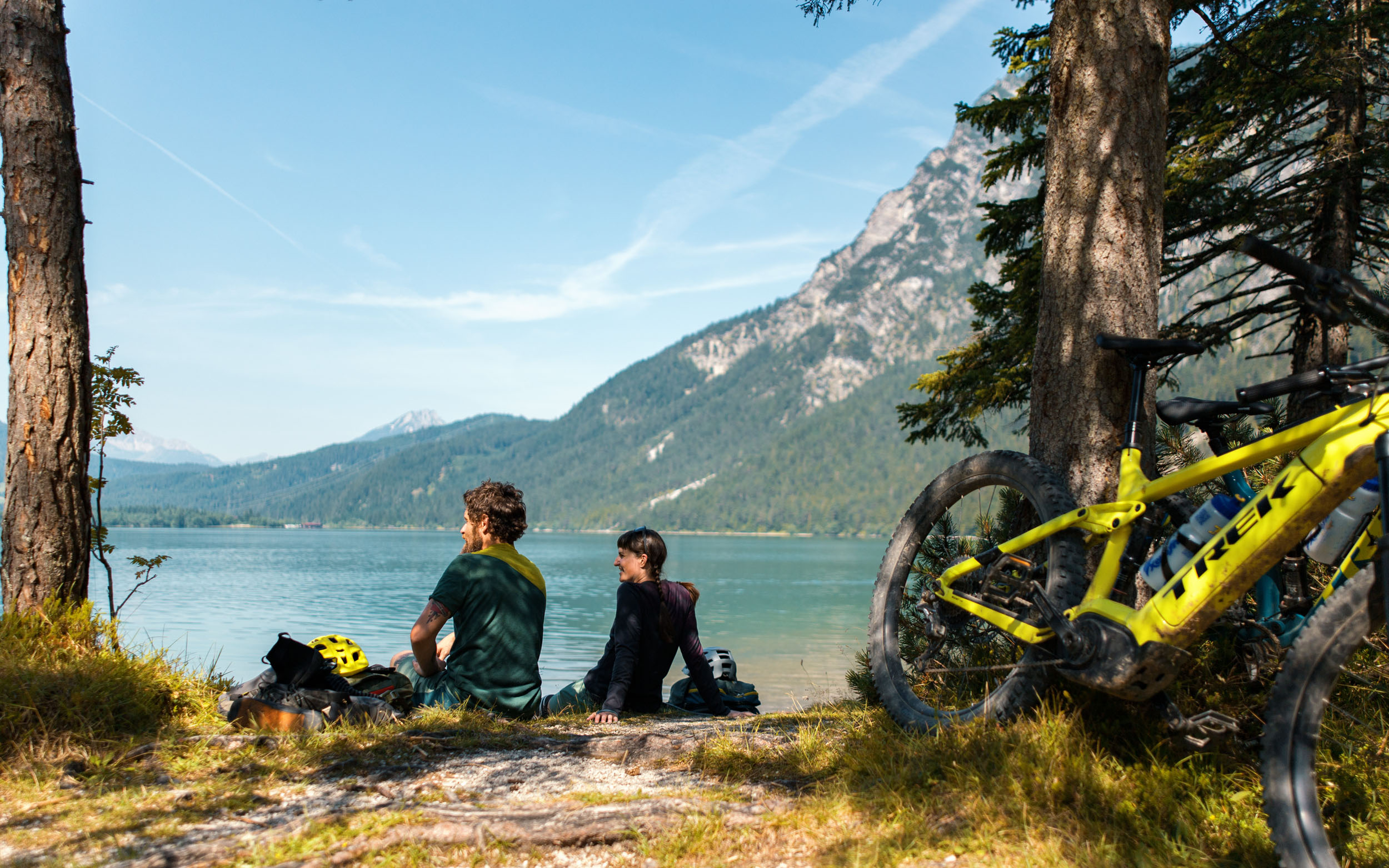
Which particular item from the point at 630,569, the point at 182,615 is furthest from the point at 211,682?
the point at 182,615

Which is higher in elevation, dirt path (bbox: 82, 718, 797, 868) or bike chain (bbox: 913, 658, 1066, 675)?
bike chain (bbox: 913, 658, 1066, 675)

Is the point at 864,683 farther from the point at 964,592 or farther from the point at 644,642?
the point at 964,592

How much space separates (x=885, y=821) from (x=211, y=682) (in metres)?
3.47

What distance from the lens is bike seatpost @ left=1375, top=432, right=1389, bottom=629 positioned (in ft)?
6.84

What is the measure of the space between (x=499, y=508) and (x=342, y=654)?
116cm

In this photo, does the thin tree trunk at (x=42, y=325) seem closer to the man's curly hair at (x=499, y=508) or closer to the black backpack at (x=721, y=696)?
the man's curly hair at (x=499, y=508)

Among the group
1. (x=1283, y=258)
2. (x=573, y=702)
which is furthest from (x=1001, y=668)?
(x=573, y=702)

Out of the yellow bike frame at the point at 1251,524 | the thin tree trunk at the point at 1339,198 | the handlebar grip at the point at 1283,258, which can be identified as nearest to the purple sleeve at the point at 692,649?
the yellow bike frame at the point at 1251,524

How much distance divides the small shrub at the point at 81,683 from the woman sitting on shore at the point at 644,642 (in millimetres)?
1970

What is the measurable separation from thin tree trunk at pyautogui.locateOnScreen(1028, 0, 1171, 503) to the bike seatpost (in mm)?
1565

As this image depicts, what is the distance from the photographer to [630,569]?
207 inches

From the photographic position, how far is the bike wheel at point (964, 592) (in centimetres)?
307

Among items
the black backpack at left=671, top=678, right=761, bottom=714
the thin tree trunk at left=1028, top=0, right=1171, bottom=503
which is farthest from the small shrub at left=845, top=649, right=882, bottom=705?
the thin tree trunk at left=1028, top=0, right=1171, bottom=503

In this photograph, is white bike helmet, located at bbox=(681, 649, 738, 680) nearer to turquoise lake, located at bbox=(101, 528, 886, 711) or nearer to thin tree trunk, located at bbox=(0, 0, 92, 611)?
turquoise lake, located at bbox=(101, 528, 886, 711)
